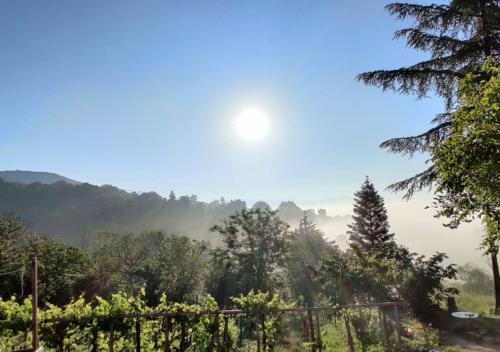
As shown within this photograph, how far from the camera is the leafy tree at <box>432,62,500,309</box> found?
585 centimetres

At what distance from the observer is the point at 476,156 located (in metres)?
6.40

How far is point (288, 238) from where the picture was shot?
39.9 metres

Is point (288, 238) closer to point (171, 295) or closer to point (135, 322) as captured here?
point (171, 295)

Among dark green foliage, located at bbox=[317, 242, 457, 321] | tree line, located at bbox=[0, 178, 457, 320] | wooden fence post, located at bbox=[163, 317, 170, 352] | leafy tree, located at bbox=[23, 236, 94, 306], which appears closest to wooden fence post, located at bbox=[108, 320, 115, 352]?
wooden fence post, located at bbox=[163, 317, 170, 352]

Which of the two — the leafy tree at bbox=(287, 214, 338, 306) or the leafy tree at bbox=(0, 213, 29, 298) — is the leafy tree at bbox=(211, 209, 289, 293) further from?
the leafy tree at bbox=(0, 213, 29, 298)

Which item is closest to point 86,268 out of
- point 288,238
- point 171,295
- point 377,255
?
point 171,295

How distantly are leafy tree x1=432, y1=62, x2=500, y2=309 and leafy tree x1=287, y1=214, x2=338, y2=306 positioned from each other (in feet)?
99.2

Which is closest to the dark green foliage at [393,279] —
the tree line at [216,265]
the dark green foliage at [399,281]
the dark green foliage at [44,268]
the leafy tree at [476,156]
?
the dark green foliage at [399,281]

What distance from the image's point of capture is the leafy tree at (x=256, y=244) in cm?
3691

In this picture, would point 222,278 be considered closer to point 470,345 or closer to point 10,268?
point 10,268

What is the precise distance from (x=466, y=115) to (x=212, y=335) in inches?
315

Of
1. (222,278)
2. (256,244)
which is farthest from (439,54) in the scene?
(222,278)

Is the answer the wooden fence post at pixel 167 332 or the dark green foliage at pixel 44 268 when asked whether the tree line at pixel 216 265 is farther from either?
the wooden fence post at pixel 167 332

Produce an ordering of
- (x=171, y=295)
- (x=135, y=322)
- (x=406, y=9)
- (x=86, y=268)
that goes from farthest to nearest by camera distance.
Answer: (x=86, y=268)
(x=171, y=295)
(x=406, y=9)
(x=135, y=322)
